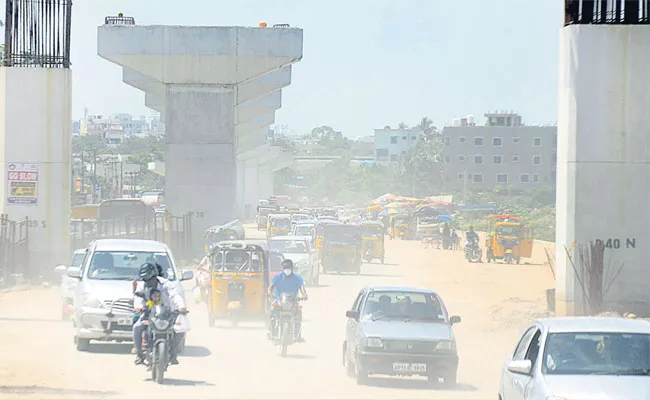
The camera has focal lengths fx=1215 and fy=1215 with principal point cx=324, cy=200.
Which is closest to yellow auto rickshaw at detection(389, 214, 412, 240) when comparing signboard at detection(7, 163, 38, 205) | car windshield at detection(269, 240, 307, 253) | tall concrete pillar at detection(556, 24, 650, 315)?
car windshield at detection(269, 240, 307, 253)

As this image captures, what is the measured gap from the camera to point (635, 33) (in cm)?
2495

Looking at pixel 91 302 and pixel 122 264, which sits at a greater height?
pixel 122 264

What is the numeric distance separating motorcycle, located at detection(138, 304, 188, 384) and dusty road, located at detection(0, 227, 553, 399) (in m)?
0.30

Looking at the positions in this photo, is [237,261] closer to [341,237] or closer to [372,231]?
[341,237]

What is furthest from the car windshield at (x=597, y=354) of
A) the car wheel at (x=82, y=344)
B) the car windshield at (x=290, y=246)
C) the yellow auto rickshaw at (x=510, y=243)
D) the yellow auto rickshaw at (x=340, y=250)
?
the yellow auto rickshaw at (x=510, y=243)

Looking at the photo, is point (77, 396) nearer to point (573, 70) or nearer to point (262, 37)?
point (573, 70)

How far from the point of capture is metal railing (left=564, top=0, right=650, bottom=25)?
83.0 feet

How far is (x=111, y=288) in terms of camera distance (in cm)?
1948

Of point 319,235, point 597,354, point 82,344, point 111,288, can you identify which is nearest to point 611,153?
point 111,288

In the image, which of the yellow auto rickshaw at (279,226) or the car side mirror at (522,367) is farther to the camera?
the yellow auto rickshaw at (279,226)

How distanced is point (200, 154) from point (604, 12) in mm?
30772

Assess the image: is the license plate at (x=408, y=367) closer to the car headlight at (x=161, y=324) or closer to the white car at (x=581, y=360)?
the car headlight at (x=161, y=324)

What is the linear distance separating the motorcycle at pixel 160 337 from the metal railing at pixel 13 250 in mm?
20508

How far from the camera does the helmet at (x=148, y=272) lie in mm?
16000
